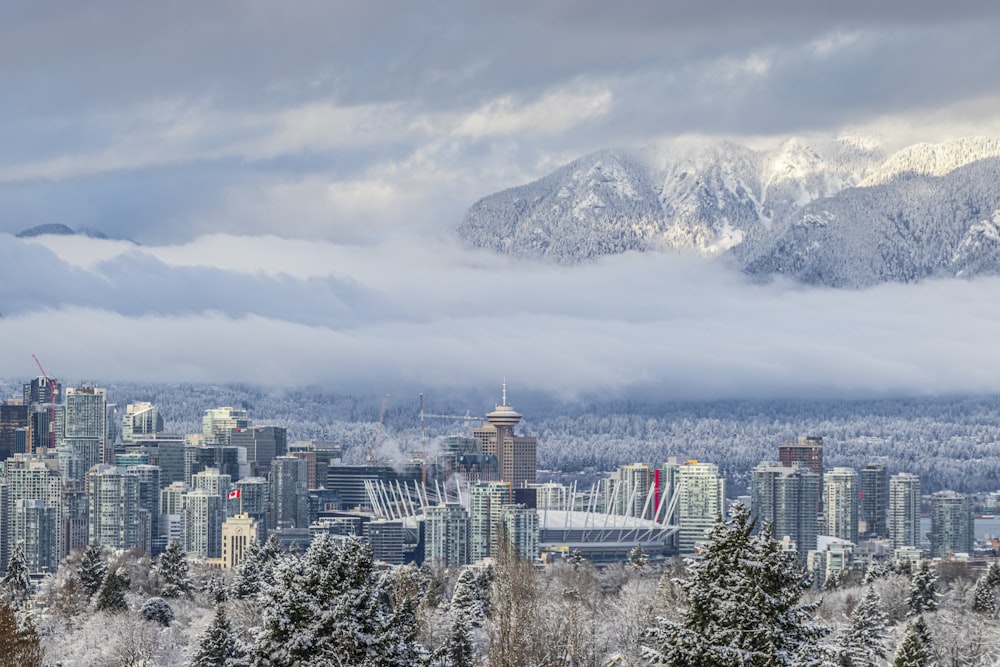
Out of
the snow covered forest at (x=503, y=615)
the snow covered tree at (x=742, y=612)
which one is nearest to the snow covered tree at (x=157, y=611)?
the snow covered forest at (x=503, y=615)

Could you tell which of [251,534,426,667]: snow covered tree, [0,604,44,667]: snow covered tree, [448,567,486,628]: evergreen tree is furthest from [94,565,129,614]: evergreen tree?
[251,534,426,667]: snow covered tree

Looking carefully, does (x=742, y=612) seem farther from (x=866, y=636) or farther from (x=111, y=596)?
(x=111, y=596)

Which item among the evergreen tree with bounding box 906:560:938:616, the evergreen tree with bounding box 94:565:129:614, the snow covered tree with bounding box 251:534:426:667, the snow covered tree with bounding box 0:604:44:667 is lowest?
the evergreen tree with bounding box 906:560:938:616

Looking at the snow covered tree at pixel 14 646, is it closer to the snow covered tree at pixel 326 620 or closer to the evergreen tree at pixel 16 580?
the snow covered tree at pixel 326 620

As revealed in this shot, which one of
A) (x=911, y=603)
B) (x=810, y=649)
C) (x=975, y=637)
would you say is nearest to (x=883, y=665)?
(x=975, y=637)

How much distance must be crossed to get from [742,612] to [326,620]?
7.41 m

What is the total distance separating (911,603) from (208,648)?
52.7 m

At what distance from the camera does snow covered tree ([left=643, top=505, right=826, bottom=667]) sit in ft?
113

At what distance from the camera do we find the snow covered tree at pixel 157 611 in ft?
338

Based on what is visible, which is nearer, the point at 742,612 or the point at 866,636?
the point at 742,612

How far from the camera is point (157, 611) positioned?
104 metres

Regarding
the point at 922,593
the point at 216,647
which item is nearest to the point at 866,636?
the point at 216,647

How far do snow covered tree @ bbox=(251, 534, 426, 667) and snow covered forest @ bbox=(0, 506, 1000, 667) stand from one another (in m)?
0.03

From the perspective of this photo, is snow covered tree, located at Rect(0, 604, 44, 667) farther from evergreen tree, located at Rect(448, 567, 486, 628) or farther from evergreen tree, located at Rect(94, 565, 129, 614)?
evergreen tree, located at Rect(448, 567, 486, 628)
